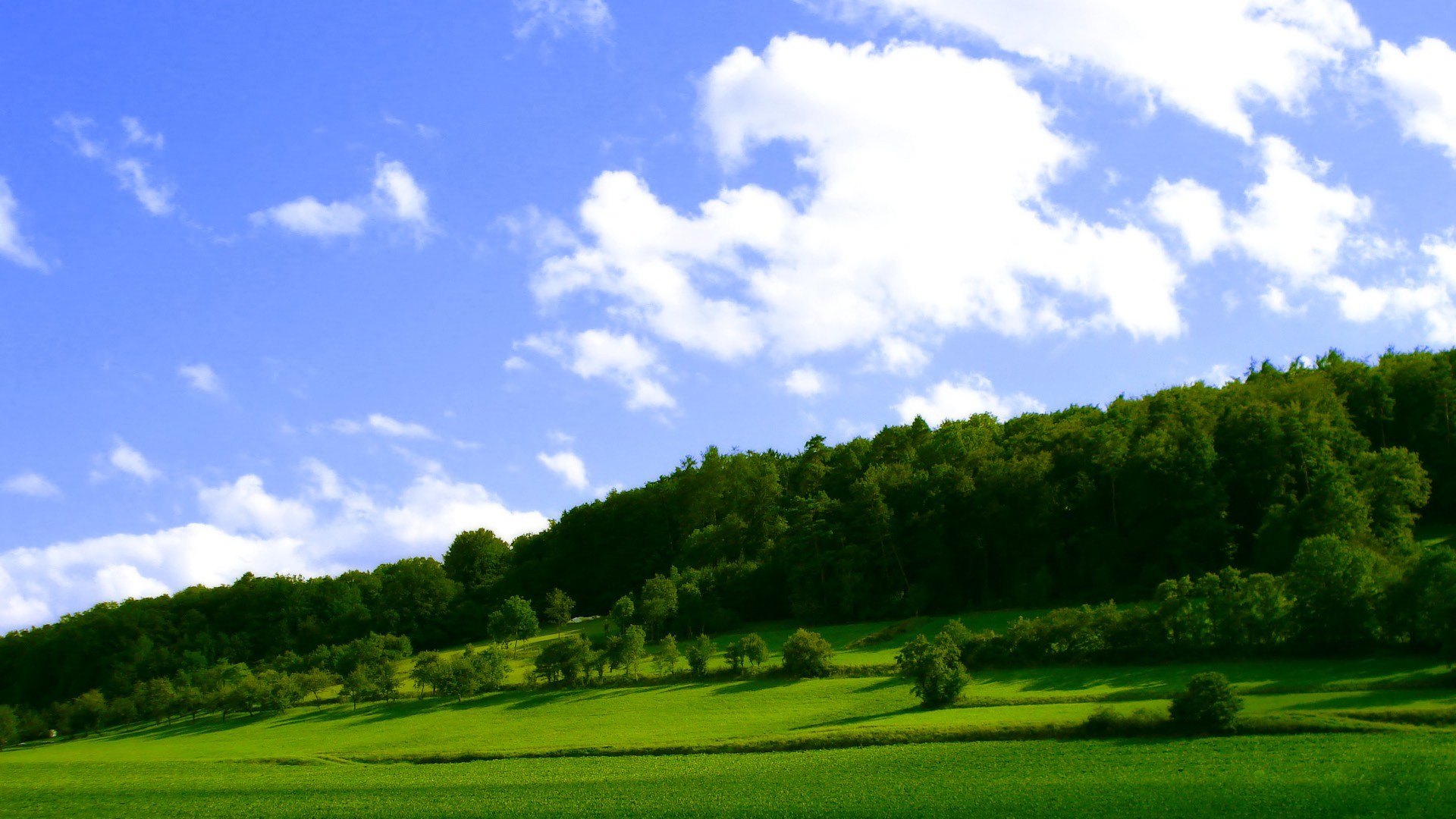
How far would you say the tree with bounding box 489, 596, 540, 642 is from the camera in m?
95.3

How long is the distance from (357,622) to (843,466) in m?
57.0

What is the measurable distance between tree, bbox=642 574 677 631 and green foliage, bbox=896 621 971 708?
3326 centimetres

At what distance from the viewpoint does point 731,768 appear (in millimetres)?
49344

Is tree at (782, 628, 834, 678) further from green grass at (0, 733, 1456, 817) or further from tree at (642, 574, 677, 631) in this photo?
tree at (642, 574, 677, 631)

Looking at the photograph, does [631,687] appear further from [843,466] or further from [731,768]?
[843,466]

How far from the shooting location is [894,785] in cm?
4397

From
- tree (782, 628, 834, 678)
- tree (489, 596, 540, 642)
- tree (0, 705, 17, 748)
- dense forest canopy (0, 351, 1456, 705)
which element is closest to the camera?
tree (782, 628, 834, 678)

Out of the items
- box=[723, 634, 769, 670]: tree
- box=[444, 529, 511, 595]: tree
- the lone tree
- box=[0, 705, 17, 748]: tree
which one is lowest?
the lone tree

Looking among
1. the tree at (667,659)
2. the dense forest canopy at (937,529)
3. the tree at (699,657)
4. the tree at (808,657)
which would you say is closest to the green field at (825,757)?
the tree at (808,657)

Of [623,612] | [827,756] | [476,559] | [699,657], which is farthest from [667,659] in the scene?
[476,559]

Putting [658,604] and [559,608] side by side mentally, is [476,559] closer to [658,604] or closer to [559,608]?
[559,608]

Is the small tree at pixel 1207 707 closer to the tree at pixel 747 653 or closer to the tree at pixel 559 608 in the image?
the tree at pixel 747 653

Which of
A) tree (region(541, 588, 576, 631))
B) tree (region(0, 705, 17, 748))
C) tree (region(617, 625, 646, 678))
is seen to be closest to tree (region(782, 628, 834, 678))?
tree (region(617, 625, 646, 678))

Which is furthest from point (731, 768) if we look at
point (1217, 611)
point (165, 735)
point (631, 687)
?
point (165, 735)
